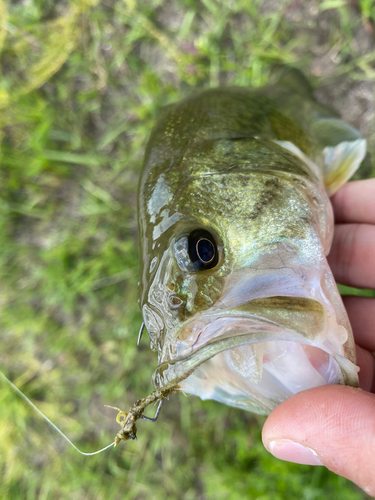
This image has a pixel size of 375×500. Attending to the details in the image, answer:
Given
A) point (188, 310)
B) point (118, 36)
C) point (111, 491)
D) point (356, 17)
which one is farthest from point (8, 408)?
point (356, 17)

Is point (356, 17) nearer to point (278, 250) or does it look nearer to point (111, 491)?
point (278, 250)

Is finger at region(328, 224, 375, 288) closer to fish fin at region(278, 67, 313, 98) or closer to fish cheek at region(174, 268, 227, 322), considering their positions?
fish fin at region(278, 67, 313, 98)

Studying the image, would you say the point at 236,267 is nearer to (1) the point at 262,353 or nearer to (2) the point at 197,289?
(2) the point at 197,289

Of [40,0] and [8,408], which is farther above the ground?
[40,0]

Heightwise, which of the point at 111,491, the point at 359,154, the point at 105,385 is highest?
the point at 359,154

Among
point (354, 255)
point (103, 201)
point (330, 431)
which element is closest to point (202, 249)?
point (330, 431)

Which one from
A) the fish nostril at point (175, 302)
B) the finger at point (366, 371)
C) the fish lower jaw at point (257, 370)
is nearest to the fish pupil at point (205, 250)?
the fish nostril at point (175, 302)

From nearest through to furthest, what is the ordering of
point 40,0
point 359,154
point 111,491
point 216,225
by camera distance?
point 216,225 → point 359,154 → point 40,0 → point 111,491

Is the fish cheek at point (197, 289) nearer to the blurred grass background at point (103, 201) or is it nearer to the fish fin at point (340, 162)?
the fish fin at point (340, 162)
